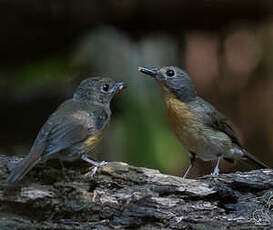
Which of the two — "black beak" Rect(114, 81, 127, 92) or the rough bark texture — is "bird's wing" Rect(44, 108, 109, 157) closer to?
the rough bark texture

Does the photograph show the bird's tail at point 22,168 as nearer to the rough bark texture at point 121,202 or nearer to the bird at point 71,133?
the bird at point 71,133

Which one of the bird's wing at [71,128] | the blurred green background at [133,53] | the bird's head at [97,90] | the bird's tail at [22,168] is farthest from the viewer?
the blurred green background at [133,53]

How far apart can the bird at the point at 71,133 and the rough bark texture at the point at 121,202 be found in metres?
0.13

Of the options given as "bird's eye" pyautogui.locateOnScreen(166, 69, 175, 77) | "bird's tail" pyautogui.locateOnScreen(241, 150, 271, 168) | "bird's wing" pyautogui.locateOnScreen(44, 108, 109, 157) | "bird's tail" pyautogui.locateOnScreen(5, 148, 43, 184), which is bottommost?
"bird's tail" pyautogui.locateOnScreen(241, 150, 271, 168)

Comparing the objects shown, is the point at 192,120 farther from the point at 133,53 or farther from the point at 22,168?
the point at 133,53

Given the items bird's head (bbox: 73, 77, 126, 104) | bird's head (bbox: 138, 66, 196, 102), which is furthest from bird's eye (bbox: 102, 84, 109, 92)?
bird's head (bbox: 138, 66, 196, 102)

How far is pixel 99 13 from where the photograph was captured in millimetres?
8438

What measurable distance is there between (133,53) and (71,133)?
421 centimetres

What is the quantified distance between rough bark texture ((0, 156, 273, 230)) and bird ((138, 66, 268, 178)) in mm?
846

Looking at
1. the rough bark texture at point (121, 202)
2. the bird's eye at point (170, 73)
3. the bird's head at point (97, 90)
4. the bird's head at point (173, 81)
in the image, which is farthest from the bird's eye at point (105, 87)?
the rough bark texture at point (121, 202)

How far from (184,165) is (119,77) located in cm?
153

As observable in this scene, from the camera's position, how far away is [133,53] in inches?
337

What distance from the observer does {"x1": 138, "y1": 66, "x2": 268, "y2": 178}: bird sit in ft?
18.2

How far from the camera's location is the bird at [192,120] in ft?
18.2
